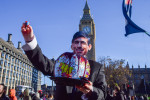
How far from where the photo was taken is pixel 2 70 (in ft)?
163

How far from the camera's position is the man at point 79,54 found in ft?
5.69

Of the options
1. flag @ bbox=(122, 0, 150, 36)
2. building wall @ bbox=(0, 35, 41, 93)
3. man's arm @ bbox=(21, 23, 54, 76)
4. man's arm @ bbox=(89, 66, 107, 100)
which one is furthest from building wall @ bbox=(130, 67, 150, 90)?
man's arm @ bbox=(21, 23, 54, 76)

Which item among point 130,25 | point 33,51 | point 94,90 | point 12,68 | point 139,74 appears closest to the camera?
point 94,90

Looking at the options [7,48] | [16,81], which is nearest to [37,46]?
[7,48]

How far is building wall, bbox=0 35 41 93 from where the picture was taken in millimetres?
50544

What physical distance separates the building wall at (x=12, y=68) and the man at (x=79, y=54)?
50999mm

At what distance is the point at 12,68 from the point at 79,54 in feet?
192

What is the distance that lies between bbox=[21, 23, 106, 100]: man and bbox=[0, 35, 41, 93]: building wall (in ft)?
167

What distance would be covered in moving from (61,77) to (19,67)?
207 feet

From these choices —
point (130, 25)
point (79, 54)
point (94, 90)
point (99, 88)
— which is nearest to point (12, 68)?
point (130, 25)

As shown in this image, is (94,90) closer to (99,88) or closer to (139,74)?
(99,88)

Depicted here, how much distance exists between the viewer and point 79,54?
81.1 inches

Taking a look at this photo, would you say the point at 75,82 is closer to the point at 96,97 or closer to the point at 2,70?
the point at 96,97

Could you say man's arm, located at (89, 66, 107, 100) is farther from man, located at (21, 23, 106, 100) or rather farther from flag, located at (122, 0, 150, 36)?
flag, located at (122, 0, 150, 36)
